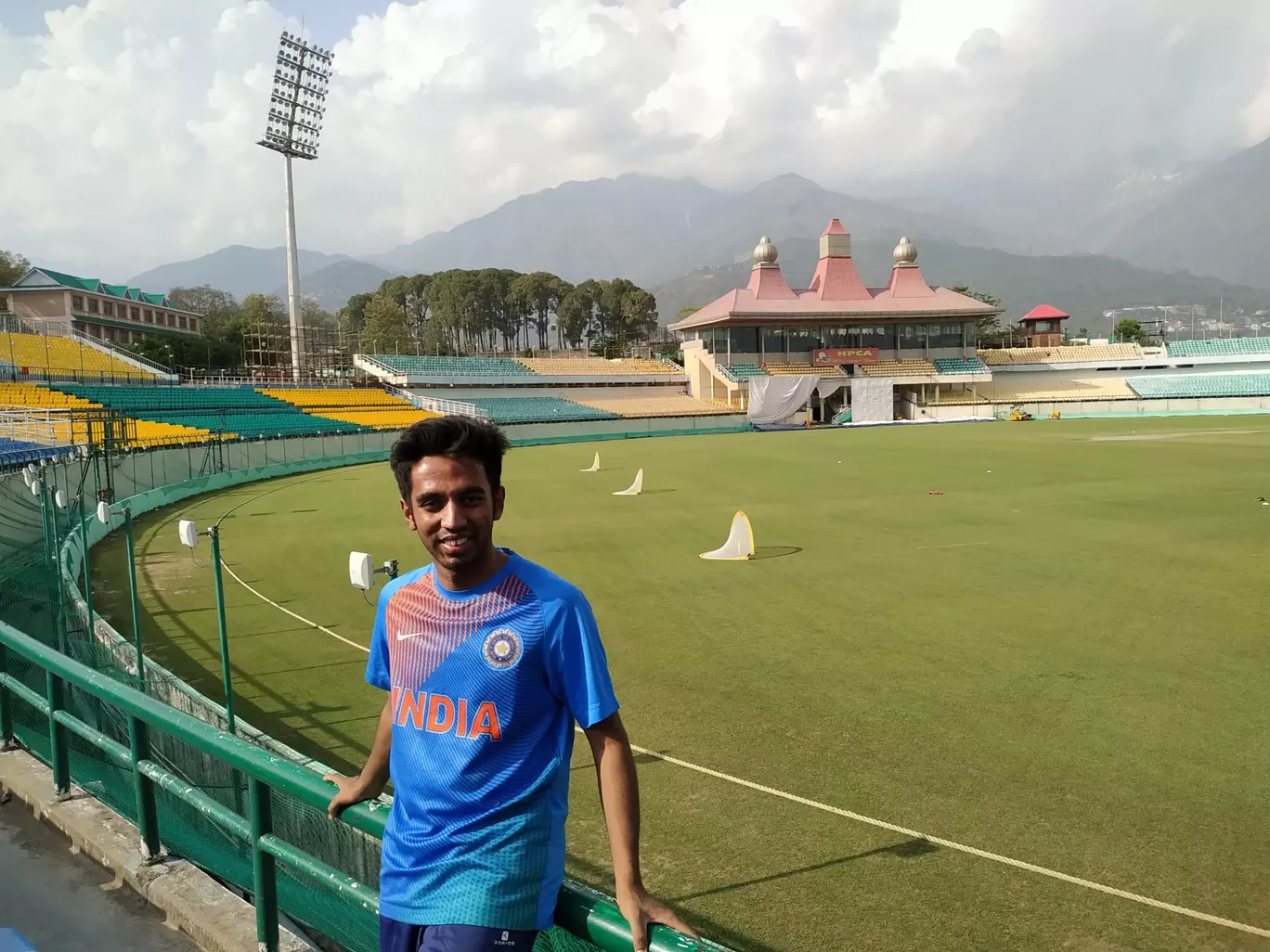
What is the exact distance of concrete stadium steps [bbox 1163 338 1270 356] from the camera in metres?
71.9

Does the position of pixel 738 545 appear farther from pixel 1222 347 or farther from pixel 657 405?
pixel 1222 347

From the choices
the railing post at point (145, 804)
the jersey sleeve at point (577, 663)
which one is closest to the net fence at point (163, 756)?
the railing post at point (145, 804)

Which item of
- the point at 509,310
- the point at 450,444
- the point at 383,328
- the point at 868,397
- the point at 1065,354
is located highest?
the point at 509,310

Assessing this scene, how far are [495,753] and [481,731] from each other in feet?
0.21

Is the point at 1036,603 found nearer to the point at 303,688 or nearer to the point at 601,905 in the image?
the point at 303,688

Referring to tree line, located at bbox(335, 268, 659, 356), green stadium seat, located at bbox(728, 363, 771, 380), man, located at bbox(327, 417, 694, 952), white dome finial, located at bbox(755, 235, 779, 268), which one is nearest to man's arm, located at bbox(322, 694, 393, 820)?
man, located at bbox(327, 417, 694, 952)

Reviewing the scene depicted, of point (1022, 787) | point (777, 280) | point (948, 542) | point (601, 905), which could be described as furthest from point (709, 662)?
point (777, 280)

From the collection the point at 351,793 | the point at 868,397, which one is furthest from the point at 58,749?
the point at 868,397

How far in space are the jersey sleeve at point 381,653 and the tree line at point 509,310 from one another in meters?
115

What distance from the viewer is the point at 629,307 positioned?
406ft

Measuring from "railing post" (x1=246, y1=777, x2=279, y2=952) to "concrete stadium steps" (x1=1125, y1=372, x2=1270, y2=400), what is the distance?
75.4 metres

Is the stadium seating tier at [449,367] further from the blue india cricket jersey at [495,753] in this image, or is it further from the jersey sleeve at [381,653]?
the blue india cricket jersey at [495,753]

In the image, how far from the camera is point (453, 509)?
224cm

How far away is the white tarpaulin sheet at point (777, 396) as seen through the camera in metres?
65.4
